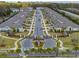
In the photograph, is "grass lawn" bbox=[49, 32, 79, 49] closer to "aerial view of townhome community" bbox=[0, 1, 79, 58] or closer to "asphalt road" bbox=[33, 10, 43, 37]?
"aerial view of townhome community" bbox=[0, 1, 79, 58]

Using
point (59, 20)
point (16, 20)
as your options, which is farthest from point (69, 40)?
point (16, 20)

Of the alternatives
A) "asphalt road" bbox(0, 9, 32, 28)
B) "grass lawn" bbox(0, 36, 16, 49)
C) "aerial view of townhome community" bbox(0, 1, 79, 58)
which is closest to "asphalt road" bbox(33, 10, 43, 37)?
"aerial view of townhome community" bbox(0, 1, 79, 58)

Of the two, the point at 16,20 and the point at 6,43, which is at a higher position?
the point at 16,20

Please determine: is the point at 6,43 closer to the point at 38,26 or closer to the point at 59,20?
the point at 38,26

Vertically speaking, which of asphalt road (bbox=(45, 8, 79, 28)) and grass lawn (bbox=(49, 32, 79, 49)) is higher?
asphalt road (bbox=(45, 8, 79, 28))

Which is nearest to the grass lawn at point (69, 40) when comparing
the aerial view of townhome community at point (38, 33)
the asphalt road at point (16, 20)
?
the aerial view of townhome community at point (38, 33)

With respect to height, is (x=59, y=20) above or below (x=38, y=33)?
above

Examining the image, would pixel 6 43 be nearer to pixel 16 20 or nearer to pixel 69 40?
pixel 16 20
